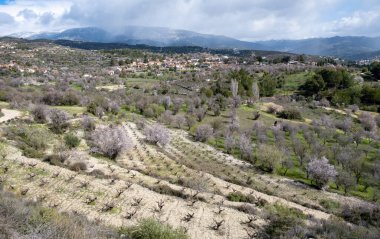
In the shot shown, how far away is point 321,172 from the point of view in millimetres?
28375

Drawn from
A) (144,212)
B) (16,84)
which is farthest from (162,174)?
(16,84)

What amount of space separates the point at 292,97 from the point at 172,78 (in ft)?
143

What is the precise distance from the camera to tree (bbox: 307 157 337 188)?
28328 mm

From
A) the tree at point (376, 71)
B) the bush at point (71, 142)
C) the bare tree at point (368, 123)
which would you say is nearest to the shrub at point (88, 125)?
the bush at point (71, 142)

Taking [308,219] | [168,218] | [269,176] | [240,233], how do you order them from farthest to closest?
[269,176], [308,219], [168,218], [240,233]

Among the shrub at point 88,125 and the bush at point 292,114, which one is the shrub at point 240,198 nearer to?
the shrub at point 88,125

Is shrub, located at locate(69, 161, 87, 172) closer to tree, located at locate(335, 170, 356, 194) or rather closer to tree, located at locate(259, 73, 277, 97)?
tree, located at locate(335, 170, 356, 194)

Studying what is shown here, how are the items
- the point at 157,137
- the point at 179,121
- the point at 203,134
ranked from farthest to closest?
the point at 179,121
the point at 203,134
the point at 157,137

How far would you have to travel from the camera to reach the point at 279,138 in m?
46.3

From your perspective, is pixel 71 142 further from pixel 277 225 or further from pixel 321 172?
pixel 321 172

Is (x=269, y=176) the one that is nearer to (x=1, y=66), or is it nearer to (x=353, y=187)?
(x=353, y=187)

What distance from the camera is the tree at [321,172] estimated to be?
28328 millimetres

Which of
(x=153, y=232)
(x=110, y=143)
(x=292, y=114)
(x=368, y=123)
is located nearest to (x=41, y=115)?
(x=110, y=143)

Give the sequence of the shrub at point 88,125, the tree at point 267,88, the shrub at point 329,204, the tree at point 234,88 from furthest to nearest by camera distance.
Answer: the tree at point 267,88
the tree at point 234,88
the shrub at point 88,125
the shrub at point 329,204
